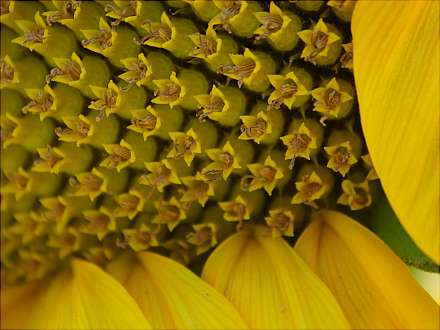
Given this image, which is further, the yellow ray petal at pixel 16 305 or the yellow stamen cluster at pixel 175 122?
the yellow ray petal at pixel 16 305

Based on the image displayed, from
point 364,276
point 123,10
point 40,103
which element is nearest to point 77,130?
point 40,103

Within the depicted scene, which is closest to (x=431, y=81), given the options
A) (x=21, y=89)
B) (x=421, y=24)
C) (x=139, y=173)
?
(x=421, y=24)

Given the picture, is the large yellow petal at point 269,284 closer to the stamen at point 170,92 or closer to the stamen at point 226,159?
the stamen at point 226,159

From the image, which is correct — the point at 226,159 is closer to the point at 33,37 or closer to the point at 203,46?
the point at 203,46

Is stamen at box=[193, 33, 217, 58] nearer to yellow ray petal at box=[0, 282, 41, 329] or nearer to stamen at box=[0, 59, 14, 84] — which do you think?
stamen at box=[0, 59, 14, 84]

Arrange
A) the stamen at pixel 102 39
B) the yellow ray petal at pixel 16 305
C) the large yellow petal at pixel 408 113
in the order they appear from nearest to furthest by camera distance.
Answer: the large yellow petal at pixel 408 113, the stamen at pixel 102 39, the yellow ray petal at pixel 16 305

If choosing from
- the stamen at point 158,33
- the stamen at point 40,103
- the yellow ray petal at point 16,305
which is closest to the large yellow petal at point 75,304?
the yellow ray petal at point 16,305

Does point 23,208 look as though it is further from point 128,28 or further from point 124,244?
point 128,28
